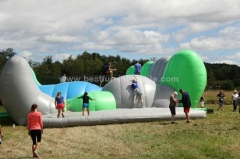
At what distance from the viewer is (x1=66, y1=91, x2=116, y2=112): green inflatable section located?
42.1ft

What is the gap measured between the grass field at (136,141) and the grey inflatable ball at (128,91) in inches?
81.2

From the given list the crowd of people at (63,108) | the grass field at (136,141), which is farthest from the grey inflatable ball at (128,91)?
the grass field at (136,141)

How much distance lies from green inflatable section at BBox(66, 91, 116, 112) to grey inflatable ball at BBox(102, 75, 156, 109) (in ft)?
0.99

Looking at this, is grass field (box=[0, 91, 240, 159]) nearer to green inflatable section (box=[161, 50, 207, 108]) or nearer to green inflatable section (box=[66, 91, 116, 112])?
green inflatable section (box=[66, 91, 116, 112])

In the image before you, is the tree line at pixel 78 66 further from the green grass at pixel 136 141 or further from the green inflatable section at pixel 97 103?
the green grass at pixel 136 141

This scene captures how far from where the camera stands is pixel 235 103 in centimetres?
1659

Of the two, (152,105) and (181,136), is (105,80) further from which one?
(181,136)

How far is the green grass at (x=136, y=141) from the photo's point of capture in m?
6.88

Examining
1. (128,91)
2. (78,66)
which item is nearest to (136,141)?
(128,91)

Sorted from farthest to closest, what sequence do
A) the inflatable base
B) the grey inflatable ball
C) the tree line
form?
1. the tree line
2. the grey inflatable ball
3. the inflatable base

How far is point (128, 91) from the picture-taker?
13.3 metres

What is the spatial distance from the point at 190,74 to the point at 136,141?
5.85 meters

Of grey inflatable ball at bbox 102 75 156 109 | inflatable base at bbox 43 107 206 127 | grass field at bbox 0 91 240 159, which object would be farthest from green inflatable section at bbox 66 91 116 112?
grass field at bbox 0 91 240 159

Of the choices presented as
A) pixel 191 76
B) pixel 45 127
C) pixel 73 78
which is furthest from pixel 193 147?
pixel 73 78
